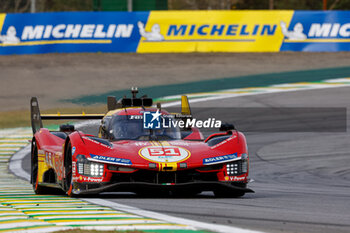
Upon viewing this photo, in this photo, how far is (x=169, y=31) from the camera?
109ft

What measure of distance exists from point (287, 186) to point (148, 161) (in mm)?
3840

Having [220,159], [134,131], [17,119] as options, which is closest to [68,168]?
[134,131]

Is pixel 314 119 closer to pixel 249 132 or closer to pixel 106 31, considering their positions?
pixel 249 132

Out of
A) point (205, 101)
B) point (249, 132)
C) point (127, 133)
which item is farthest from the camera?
point (205, 101)

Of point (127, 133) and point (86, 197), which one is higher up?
point (127, 133)

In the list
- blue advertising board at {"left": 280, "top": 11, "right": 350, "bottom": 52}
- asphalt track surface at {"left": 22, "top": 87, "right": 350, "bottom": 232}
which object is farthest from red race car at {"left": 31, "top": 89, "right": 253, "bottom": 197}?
blue advertising board at {"left": 280, "top": 11, "right": 350, "bottom": 52}

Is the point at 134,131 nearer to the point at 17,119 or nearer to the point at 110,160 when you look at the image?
the point at 110,160

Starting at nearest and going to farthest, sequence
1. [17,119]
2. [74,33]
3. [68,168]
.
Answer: [68,168]
[17,119]
[74,33]

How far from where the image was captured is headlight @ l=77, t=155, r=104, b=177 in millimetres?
9695

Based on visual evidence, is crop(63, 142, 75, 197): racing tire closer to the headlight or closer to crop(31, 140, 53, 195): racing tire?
the headlight

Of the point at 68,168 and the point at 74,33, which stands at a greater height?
the point at 74,33

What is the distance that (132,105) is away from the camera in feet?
39.9

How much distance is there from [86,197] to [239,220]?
10.1ft

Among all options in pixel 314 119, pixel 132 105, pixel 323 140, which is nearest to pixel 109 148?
pixel 132 105
